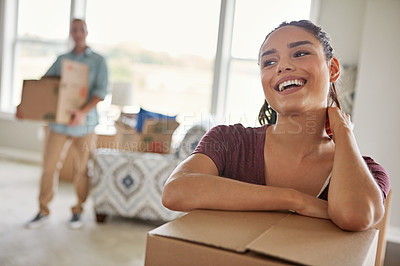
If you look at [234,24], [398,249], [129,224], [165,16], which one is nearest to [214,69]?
[234,24]

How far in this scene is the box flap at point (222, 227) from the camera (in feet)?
1.95

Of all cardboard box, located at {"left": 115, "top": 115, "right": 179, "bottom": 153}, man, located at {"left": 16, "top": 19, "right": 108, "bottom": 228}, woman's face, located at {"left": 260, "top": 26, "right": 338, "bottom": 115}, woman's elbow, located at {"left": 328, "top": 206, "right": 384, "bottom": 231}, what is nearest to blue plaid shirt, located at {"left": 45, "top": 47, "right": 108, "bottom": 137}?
man, located at {"left": 16, "top": 19, "right": 108, "bottom": 228}

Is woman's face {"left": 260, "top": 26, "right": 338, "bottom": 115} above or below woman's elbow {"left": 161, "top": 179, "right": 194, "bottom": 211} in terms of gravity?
above

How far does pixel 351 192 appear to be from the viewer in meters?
0.84

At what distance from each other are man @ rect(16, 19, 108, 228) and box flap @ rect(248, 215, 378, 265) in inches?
101

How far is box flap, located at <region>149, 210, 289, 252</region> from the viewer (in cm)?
59

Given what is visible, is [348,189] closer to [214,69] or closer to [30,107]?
[30,107]

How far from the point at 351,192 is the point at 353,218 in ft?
0.31

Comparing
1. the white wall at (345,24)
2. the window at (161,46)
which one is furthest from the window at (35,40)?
the white wall at (345,24)

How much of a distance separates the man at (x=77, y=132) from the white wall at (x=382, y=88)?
7.24ft

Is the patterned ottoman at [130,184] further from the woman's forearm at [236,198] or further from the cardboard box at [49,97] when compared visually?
the woman's forearm at [236,198]

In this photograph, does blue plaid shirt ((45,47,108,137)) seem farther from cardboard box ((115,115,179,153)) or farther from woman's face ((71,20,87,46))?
cardboard box ((115,115,179,153))

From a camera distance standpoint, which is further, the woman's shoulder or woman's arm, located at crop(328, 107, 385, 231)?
the woman's shoulder

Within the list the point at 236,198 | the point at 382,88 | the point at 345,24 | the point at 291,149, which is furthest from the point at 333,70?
the point at 345,24
